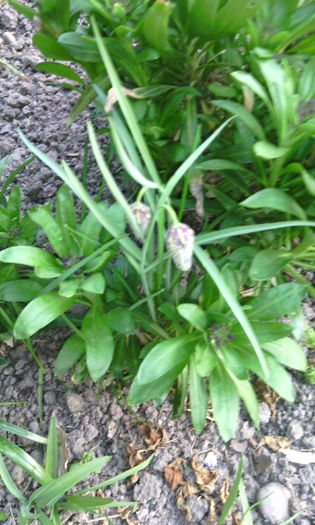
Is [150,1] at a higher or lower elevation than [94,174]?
higher

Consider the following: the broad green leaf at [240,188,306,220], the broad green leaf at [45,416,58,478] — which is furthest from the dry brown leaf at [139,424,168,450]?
the broad green leaf at [240,188,306,220]

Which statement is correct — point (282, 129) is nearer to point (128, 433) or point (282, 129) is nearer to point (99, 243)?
point (99, 243)

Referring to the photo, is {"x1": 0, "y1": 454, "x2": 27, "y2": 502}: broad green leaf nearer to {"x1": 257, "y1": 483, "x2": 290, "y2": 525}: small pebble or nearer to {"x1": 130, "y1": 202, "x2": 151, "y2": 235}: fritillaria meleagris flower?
{"x1": 257, "y1": 483, "x2": 290, "y2": 525}: small pebble

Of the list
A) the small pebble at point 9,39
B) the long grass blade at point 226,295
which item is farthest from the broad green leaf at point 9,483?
the small pebble at point 9,39

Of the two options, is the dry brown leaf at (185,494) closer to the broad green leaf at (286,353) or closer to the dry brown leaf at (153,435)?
the dry brown leaf at (153,435)

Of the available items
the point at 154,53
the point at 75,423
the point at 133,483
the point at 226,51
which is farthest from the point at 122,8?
the point at 133,483

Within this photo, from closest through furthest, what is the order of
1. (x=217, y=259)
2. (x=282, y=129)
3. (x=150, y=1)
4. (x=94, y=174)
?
(x=282, y=129) < (x=150, y=1) < (x=217, y=259) < (x=94, y=174)

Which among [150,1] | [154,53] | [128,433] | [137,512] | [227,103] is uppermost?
[150,1]

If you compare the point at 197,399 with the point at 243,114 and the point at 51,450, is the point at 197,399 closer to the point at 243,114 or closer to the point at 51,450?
the point at 51,450
